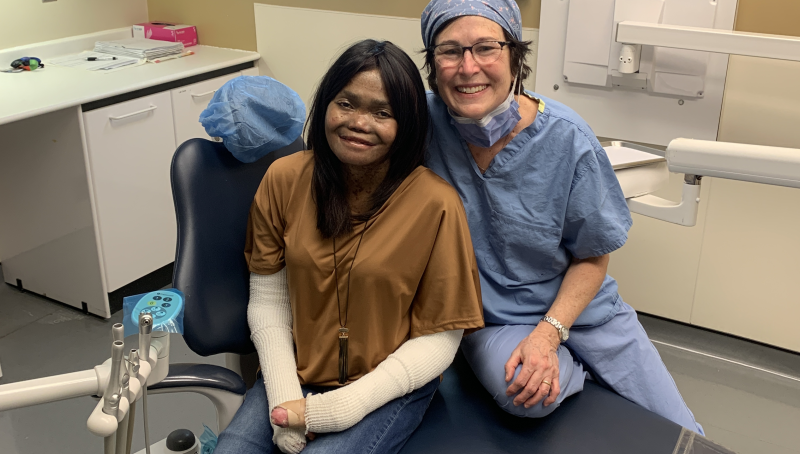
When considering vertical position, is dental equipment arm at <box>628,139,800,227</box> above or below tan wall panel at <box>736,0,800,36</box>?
below

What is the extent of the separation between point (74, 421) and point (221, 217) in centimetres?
108

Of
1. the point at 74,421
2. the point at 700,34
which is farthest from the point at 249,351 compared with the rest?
the point at 700,34

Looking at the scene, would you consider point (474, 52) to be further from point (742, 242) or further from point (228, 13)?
point (228, 13)

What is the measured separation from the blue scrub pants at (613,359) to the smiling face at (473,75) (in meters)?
0.43

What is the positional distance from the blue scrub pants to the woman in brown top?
12 cm

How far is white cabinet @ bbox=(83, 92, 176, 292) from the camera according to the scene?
2484mm

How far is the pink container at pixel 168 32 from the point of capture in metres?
3.07

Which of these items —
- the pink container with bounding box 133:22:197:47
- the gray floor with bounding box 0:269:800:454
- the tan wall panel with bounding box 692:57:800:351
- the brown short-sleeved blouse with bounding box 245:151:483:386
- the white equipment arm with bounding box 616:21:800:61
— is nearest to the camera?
the brown short-sleeved blouse with bounding box 245:151:483:386

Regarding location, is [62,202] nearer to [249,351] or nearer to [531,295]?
[249,351]

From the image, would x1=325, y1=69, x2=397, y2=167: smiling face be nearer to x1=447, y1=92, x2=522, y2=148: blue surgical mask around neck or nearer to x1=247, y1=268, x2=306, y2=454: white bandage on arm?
x1=447, y1=92, x2=522, y2=148: blue surgical mask around neck

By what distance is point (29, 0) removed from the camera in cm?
281

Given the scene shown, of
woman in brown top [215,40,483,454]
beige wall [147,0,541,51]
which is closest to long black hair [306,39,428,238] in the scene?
woman in brown top [215,40,483,454]

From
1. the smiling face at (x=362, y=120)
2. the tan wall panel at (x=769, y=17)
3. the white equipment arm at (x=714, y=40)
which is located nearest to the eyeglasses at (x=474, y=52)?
the smiling face at (x=362, y=120)

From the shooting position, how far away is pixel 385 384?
129 cm
